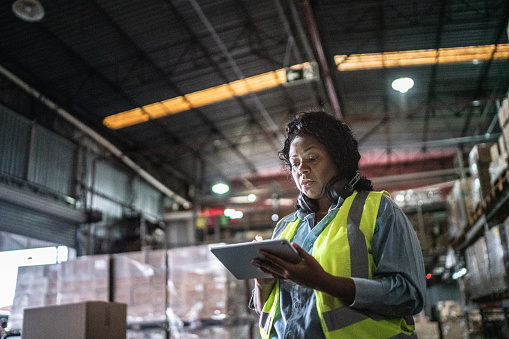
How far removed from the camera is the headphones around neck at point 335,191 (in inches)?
68.7

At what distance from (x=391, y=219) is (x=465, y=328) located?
10.2 metres

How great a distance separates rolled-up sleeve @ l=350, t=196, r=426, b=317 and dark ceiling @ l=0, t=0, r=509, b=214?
926cm

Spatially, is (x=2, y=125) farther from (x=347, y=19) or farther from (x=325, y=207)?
(x=325, y=207)

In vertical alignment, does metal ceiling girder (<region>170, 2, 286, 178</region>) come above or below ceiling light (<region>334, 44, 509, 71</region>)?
below

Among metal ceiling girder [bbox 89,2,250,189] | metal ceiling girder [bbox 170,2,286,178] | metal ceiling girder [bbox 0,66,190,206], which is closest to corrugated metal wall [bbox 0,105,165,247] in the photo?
metal ceiling girder [bbox 0,66,190,206]

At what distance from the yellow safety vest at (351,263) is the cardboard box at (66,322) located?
289 centimetres

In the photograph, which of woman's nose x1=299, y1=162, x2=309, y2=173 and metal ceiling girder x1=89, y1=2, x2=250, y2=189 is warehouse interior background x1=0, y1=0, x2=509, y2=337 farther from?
woman's nose x1=299, y1=162, x2=309, y2=173

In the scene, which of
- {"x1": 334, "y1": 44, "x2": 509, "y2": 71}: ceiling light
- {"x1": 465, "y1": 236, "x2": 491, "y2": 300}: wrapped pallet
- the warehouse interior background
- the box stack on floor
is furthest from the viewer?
{"x1": 334, "y1": 44, "x2": 509, "y2": 71}: ceiling light

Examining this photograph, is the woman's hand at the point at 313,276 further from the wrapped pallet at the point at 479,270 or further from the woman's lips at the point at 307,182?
the wrapped pallet at the point at 479,270

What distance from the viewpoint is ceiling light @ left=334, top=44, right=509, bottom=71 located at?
43.8ft

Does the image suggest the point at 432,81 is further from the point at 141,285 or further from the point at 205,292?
the point at 141,285

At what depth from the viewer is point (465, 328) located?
1023cm

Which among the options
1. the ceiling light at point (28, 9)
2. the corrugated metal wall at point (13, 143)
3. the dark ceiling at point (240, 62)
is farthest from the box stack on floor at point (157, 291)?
the dark ceiling at point (240, 62)

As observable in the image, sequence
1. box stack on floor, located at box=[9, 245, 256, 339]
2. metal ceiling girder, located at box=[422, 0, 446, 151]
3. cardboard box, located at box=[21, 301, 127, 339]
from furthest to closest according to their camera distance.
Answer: metal ceiling girder, located at box=[422, 0, 446, 151]
box stack on floor, located at box=[9, 245, 256, 339]
cardboard box, located at box=[21, 301, 127, 339]
